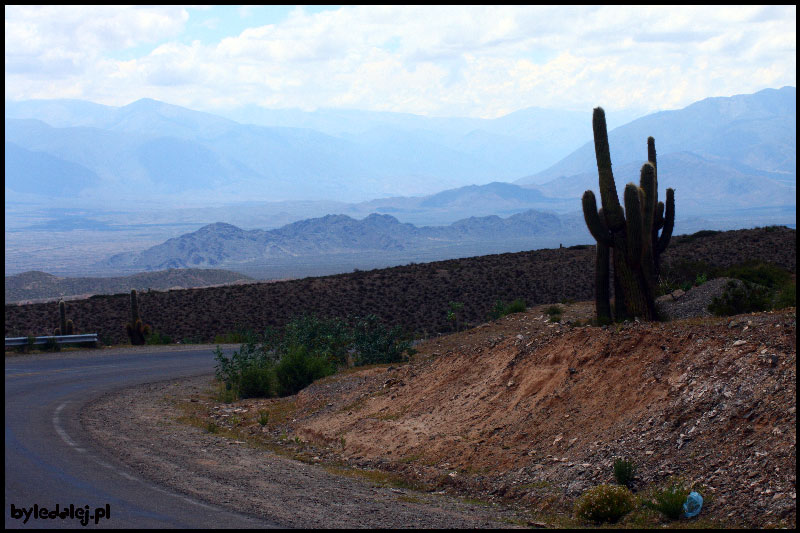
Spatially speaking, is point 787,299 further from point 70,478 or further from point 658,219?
point 70,478

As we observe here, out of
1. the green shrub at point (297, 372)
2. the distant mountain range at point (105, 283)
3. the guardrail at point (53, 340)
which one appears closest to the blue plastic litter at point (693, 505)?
the green shrub at point (297, 372)

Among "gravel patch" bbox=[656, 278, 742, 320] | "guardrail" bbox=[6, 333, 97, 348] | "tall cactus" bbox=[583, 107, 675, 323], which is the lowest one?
"guardrail" bbox=[6, 333, 97, 348]

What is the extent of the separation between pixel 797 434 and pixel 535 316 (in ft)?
67.4

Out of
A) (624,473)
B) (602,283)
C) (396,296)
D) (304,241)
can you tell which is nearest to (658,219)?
(602,283)

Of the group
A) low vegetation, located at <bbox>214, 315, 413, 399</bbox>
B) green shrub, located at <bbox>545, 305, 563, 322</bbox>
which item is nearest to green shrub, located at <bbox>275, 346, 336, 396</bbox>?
low vegetation, located at <bbox>214, 315, 413, 399</bbox>

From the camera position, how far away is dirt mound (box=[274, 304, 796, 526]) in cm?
862

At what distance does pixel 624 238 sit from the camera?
1889 centimetres

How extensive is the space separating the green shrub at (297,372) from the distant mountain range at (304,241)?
134859mm

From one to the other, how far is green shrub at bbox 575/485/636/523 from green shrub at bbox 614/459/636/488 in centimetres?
36

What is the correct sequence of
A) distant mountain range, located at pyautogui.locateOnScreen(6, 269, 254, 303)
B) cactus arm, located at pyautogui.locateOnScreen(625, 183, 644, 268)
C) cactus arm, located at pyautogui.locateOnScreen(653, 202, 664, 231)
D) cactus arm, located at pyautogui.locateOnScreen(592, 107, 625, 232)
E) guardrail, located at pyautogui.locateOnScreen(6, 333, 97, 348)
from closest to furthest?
cactus arm, located at pyautogui.locateOnScreen(625, 183, 644, 268)
cactus arm, located at pyautogui.locateOnScreen(592, 107, 625, 232)
cactus arm, located at pyautogui.locateOnScreen(653, 202, 664, 231)
guardrail, located at pyautogui.locateOnScreen(6, 333, 97, 348)
distant mountain range, located at pyautogui.locateOnScreen(6, 269, 254, 303)

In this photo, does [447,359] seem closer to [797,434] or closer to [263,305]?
[797,434]

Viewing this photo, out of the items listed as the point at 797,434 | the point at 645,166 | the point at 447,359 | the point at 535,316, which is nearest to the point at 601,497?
the point at 797,434

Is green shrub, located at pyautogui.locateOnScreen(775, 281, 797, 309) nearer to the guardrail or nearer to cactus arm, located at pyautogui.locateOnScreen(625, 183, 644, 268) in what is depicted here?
cactus arm, located at pyautogui.locateOnScreen(625, 183, 644, 268)

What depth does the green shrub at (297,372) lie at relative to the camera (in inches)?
762
